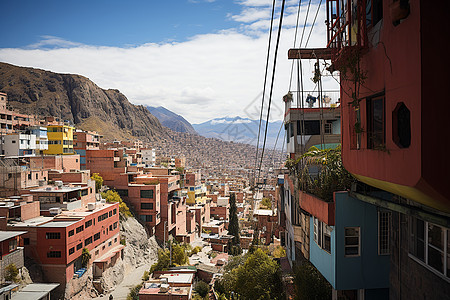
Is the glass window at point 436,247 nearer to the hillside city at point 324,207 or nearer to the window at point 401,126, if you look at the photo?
the hillside city at point 324,207

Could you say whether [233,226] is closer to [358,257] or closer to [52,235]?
[52,235]

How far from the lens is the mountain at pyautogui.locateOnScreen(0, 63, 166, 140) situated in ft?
441

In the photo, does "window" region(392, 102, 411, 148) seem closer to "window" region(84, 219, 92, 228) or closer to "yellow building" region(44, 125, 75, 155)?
"window" region(84, 219, 92, 228)

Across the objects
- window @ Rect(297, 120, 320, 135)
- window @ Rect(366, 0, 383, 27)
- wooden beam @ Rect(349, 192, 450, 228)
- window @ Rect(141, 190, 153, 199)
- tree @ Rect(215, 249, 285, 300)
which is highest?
window @ Rect(366, 0, 383, 27)

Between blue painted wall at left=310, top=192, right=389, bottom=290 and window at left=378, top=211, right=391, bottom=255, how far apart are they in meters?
0.08

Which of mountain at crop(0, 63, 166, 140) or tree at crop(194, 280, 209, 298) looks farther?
mountain at crop(0, 63, 166, 140)

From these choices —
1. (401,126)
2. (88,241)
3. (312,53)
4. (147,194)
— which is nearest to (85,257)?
(88,241)

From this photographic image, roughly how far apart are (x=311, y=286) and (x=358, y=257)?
272 centimetres

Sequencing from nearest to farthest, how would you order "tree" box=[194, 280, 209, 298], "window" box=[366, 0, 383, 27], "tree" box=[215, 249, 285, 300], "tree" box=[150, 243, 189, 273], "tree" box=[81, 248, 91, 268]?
"window" box=[366, 0, 383, 27] < "tree" box=[215, 249, 285, 300] < "tree" box=[81, 248, 91, 268] < "tree" box=[194, 280, 209, 298] < "tree" box=[150, 243, 189, 273]

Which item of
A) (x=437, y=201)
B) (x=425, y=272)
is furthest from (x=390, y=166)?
(x=425, y=272)

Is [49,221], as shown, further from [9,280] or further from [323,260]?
[323,260]

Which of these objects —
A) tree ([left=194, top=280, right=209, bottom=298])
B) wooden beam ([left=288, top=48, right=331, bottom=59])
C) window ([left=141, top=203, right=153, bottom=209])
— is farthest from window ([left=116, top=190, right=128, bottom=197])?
wooden beam ([left=288, top=48, right=331, bottom=59])

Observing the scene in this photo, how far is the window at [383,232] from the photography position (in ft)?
25.7

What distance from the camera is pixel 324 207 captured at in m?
8.08
